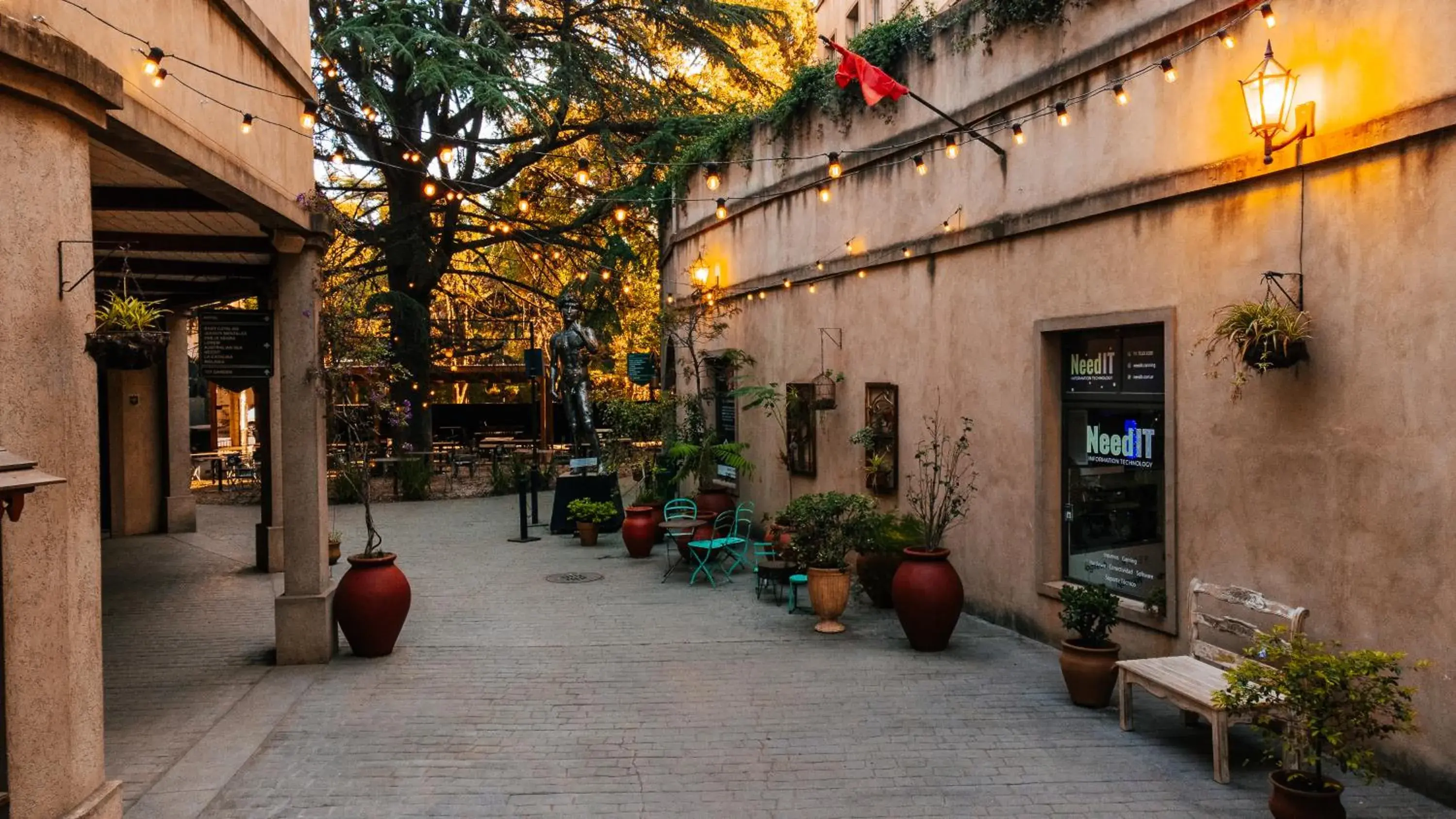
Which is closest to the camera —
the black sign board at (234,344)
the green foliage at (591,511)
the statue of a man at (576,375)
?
the black sign board at (234,344)

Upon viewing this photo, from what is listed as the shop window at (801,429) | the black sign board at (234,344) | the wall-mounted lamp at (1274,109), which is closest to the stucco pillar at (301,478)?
the black sign board at (234,344)

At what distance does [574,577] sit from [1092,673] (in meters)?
7.02

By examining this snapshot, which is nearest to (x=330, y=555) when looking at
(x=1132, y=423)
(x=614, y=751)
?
(x=614, y=751)

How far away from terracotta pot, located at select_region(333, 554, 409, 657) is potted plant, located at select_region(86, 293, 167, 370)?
3.53 m

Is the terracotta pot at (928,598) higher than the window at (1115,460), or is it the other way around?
the window at (1115,460)

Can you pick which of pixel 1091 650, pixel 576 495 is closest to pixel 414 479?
pixel 576 495

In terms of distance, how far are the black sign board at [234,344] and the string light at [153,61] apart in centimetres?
375

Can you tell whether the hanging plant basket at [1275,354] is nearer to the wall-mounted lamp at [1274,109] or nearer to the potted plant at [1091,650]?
the wall-mounted lamp at [1274,109]

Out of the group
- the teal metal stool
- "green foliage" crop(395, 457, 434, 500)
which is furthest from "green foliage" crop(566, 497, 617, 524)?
"green foliage" crop(395, 457, 434, 500)

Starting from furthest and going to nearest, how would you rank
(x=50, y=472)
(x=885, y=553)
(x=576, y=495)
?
(x=576, y=495)
(x=885, y=553)
(x=50, y=472)

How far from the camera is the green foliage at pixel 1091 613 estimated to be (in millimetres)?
6754

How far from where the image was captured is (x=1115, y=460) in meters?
7.93

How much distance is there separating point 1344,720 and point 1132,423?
11.3ft

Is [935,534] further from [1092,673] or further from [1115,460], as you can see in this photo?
[1092,673]
